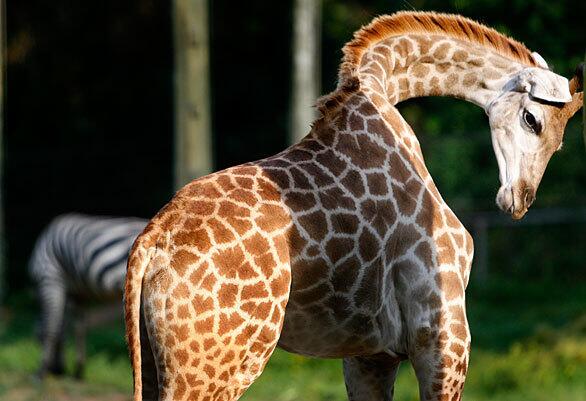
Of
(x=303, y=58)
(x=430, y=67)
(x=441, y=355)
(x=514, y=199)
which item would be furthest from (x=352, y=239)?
(x=303, y=58)

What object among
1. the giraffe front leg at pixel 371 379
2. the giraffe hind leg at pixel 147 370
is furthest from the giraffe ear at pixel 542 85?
the giraffe hind leg at pixel 147 370

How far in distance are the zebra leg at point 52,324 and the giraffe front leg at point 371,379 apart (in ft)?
19.0

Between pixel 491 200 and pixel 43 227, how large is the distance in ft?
22.1

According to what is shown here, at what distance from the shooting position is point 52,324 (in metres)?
10.3

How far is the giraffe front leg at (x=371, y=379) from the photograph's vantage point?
4.84 metres

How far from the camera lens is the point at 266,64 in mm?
18109

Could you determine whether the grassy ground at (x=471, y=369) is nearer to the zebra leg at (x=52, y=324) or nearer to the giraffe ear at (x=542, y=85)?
the zebra leg at (x=52, y=324)

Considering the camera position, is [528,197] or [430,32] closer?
[528,197]

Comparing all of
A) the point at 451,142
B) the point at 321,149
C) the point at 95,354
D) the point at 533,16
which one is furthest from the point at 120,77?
the point at 321,149

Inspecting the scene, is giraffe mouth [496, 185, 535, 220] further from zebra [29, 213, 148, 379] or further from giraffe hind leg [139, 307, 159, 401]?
zebra [29, 213, 148, 379]

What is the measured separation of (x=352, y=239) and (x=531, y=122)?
3.08 feet

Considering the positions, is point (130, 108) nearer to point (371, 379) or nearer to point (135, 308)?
point (371, 379)

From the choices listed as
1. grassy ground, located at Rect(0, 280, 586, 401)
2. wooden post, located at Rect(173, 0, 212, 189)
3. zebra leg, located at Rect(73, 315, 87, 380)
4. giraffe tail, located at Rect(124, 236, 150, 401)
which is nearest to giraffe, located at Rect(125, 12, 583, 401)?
giraffe tail, located at Rect(124, 236, 150, 401)

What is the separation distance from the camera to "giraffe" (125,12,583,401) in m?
4.07
